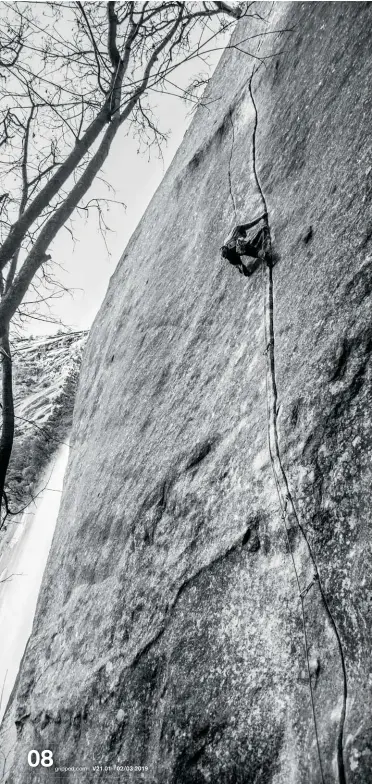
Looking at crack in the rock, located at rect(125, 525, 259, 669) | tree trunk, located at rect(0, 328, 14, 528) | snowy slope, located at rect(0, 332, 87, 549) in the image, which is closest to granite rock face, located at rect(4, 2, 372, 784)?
crack in the rock, located at rect(125, 525, 259, 669)

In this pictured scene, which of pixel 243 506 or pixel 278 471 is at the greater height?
pixel 278 471

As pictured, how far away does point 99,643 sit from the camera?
1.98 metres

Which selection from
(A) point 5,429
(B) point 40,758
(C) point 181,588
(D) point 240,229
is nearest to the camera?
(C) point 181,588

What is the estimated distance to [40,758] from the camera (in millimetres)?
2084

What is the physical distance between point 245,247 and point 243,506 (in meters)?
1.25

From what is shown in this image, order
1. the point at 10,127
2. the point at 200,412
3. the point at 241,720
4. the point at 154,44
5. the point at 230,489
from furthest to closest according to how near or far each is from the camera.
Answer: the point at 10,127, the point at 154,44, the point at 200,412, the point at 230,489, the point at 241,720

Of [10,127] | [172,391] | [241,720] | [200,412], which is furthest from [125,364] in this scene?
[10,127]

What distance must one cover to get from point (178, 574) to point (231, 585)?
0.31 m

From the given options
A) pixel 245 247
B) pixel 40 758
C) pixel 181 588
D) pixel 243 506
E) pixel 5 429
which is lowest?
pixel 40 758

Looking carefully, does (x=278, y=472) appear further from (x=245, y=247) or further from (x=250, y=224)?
(x=250, y=224)

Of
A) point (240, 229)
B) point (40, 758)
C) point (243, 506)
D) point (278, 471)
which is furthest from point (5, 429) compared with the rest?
point (278, 471)

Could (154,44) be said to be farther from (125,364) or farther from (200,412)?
(200,412)

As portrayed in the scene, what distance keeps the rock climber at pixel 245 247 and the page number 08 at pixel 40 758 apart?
2468 mm

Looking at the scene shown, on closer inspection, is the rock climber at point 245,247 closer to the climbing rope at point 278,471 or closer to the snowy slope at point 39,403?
the climbing rope at point 278,471
